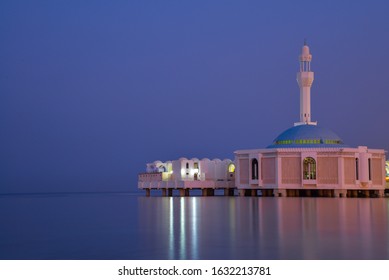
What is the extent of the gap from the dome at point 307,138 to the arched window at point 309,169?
2039mm

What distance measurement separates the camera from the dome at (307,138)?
7206 centimetres

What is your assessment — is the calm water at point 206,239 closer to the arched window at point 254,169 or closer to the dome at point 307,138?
the dome at point 307,138

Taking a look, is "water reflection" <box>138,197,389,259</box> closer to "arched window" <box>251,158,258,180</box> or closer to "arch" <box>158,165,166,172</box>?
"arched window" <box>251,158,258,180</box>

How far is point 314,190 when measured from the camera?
72188mm

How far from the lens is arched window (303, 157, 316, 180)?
6862cm

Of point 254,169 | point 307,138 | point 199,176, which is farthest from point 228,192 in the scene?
point 307,138

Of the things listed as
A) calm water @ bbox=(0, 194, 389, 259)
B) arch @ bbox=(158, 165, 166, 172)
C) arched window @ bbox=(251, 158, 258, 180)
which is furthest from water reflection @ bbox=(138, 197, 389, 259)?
arch @ bbox=(158, 165, 166, 172)

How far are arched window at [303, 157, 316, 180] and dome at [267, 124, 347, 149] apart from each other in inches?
80.3

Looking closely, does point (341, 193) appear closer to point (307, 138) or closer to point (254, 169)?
point (307, 138)
